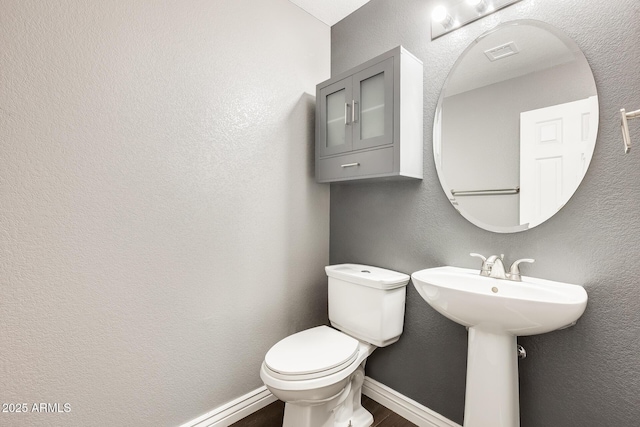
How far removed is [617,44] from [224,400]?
2307 millimetres

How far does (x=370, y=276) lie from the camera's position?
158 cm

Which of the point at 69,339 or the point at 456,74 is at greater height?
the point at 456,74

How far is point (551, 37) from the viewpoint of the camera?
1.20 metres

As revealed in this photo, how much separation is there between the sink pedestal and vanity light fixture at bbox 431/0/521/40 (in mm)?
1404

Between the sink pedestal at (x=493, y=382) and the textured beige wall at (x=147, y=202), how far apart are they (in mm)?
1073

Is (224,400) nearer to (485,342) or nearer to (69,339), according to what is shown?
(69,339)

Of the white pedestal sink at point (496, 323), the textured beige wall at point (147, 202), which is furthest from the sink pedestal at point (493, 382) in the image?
the textured beige wall at point (147, 202)

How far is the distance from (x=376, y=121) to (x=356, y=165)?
252mm

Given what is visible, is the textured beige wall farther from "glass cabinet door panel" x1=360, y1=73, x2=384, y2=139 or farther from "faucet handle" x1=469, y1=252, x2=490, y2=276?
"faucet handle" x1=469, y1=252, x2=490, y2=276

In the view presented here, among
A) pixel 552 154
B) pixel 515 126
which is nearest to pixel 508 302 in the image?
pixel 552 154

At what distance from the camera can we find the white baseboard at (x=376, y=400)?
149 cm

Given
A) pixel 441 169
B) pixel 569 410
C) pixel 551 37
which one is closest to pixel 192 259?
pixel 441 169

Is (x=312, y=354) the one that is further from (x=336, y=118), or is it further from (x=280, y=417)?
(x=336, y=118)

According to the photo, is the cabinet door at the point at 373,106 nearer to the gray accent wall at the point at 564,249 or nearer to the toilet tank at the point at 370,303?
the gray accent wall at the point at 564,249
